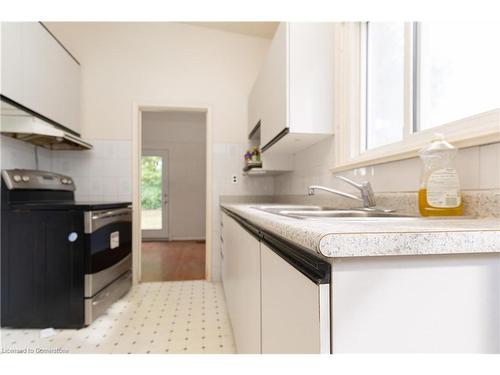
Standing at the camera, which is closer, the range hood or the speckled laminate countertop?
the speckled laminate countertop

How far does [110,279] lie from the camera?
7.54 feet

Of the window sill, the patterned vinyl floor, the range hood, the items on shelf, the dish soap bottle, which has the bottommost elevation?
the patterned vinyl floor

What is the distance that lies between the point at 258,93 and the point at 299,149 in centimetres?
65

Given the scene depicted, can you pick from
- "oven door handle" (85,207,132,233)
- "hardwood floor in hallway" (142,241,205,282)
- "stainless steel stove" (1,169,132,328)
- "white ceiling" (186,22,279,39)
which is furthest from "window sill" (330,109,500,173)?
"hardwood floor in hallway" (142,241,205,282)

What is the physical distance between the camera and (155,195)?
5.94 metres

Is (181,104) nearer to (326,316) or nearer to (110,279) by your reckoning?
(110,279)

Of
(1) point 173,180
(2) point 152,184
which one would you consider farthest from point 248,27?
(2) point 152,184

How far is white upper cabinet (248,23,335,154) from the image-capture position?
70.6 inches

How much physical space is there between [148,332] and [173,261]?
2.19 m

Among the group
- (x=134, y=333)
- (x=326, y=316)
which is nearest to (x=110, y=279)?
(x=134, y=333)

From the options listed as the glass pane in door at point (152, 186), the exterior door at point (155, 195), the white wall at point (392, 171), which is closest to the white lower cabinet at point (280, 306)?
the white wall at point (392, 171)

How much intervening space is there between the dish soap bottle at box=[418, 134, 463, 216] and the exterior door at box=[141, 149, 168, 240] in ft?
17.8

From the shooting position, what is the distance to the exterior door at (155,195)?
5820 millimetres

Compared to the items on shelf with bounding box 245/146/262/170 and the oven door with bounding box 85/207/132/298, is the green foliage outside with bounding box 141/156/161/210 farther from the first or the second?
the items on shelf with bounding box 245/146/262/170
